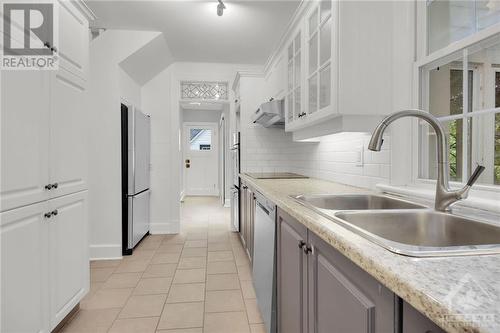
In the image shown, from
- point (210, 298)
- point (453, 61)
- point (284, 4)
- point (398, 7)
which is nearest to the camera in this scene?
point (453, 61)

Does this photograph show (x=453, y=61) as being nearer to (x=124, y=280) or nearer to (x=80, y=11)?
(x=80, y=11)

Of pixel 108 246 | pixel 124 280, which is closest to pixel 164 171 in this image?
pixel 108 246

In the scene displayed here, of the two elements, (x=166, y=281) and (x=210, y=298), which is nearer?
(x=210, y=298)

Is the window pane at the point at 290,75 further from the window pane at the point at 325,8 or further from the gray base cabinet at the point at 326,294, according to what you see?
the gray base cabinet at the point at 326,294

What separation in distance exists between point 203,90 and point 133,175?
190 centimetres

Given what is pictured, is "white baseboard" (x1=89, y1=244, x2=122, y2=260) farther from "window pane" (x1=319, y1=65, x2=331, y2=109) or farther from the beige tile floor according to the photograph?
"window pane" (x1=319, y1=65, x2=331, y2=109)

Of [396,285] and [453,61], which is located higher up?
[453,61]

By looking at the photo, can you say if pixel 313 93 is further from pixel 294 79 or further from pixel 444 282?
pixel 444 282

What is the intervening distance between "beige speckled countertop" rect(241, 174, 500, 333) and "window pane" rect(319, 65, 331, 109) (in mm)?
1226

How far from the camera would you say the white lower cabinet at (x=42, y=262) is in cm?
134

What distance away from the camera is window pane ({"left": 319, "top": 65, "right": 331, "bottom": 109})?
1804 millimetres

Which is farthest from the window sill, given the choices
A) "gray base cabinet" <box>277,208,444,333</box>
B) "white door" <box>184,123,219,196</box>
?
"white door" <box>184,123,219,196</box>

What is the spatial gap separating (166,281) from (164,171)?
1.94 m

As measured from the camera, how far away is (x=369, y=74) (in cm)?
168
